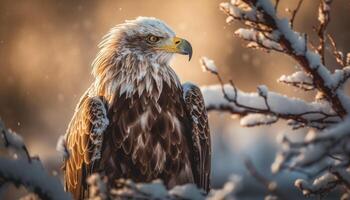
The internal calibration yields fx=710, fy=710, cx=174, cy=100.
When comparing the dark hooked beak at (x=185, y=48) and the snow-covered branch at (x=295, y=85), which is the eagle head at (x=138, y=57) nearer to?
the dark hooked beak at (x=185, y=48)

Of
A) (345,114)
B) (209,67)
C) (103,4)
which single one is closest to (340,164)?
(345,114)

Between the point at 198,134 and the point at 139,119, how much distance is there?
534mm

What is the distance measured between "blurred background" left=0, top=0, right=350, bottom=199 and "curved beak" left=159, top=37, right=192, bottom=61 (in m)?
16.1

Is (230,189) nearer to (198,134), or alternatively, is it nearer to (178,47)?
(198,134)

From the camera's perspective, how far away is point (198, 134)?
5766 mm

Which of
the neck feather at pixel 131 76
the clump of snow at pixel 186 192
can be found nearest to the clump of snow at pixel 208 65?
the clump of snow at pixel 186 192

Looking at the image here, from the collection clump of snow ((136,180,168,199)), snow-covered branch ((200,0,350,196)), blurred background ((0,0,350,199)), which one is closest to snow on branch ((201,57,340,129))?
snow-covered branch ((200,0,350,196))

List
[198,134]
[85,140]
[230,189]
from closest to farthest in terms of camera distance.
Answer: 1. [230,189]
2. [85,140]
3. [198,134]

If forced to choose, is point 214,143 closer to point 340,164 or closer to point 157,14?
point 157,14

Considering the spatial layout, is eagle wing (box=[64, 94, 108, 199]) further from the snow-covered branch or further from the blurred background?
the blurred background

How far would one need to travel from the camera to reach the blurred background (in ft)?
76.2

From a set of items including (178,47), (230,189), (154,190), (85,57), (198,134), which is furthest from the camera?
(85,57)

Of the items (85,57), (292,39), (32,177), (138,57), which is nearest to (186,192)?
(32,177)

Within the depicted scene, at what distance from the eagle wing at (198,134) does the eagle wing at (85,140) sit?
71 centimetres
